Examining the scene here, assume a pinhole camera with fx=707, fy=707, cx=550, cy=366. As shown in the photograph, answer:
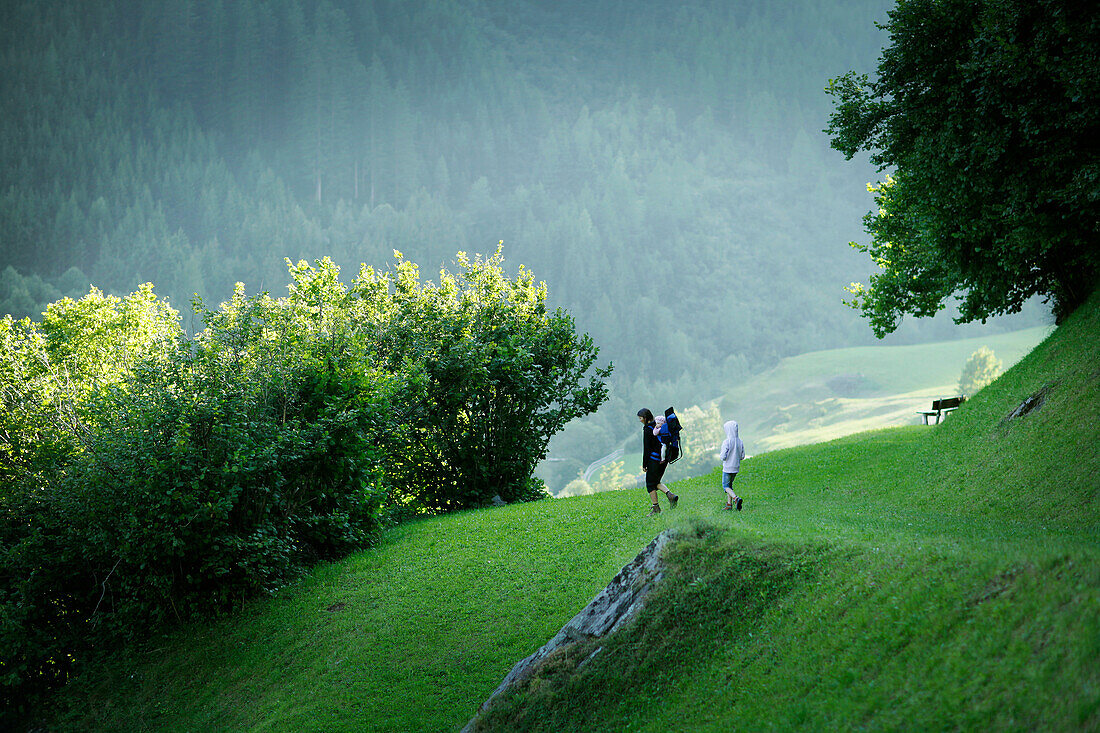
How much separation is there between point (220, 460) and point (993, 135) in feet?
70.6

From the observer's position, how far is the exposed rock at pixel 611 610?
36.5ft

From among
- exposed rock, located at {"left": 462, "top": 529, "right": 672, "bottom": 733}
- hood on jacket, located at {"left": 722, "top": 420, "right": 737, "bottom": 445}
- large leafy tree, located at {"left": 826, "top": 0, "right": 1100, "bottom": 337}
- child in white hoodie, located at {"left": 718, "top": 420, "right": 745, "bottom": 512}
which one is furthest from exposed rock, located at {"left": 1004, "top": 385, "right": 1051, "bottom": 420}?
exposed rock, located at {"left": 462, "top": 529, "right": 672, "bottom": 733}

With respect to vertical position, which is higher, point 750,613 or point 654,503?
point 654,503

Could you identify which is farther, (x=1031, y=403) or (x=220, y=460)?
(x=1031, y=403)

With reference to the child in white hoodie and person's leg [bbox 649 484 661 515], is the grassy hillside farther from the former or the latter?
the child in white hoodie

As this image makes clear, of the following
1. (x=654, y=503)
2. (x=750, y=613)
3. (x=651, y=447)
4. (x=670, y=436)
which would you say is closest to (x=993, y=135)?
(x=670, y=436)

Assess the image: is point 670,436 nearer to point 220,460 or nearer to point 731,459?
point 731,459

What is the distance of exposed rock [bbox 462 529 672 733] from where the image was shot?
1112 centimetres

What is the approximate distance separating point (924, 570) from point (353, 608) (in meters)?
13.4

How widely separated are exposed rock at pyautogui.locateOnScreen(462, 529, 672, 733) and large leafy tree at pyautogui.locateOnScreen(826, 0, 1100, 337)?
1359 cm

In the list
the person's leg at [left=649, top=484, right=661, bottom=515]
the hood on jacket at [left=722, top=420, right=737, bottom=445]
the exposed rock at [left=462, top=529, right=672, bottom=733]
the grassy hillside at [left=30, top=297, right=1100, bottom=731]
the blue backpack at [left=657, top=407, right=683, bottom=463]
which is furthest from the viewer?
the person's leg at [left=649, top=484, right=661, bottom=515]

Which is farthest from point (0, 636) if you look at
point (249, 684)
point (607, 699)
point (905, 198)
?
point (905, 198)

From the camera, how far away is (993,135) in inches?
724

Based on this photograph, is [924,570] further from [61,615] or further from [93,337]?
[93,337]
